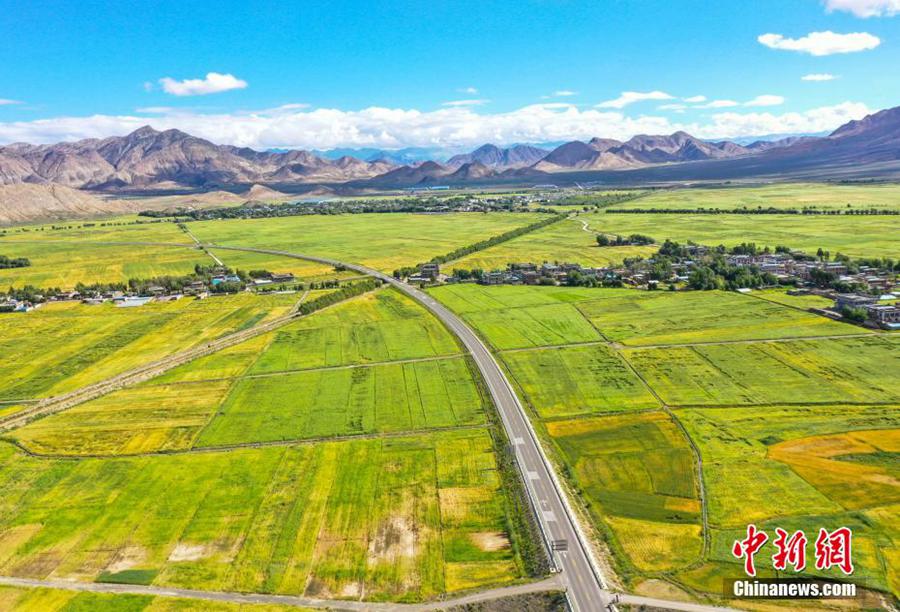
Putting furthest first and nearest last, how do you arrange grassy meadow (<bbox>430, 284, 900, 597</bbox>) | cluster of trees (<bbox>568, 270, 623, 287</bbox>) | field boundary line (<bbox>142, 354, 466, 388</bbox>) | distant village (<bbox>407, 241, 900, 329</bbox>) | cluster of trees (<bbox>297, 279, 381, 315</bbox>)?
cluster of trees (<bbox>568, 270, 623, 287</bbox>) → cluster of trees (<bbox>297, 279, 381, 315</bbox>) → distant village (<bbox>407, 241, 900, 329</bbox>) → field boundary line (<bbox>142, 354, 466, 388</bbox>) → grassy meadow (<bbox>430, 284, 900, 597</bbox>)

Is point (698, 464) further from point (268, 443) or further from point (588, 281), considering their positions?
point (588, 281)

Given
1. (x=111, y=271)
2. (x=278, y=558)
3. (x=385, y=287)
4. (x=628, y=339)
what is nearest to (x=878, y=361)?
(x=628, y=339)

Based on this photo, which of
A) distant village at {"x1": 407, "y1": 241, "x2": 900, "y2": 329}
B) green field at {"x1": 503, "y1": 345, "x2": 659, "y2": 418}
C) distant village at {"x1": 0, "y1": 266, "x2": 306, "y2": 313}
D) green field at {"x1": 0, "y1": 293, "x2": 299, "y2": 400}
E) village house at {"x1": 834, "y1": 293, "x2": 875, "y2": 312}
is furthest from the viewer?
distant village at {"x1": 0, "y1": 266, "x2": 306, "y2": 313}

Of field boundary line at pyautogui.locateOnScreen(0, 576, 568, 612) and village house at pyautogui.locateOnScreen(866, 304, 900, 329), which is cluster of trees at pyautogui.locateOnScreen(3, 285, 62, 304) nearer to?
field boundary line at pyautogui.locateOnScreen(0, 576, 568, 612)

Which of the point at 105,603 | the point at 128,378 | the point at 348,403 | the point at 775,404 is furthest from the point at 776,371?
the point at 128,378

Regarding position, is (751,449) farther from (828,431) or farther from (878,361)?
(878,361)

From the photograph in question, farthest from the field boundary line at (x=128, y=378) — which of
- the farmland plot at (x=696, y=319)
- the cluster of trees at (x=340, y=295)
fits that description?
the farmland plot at (x=696, y=319)

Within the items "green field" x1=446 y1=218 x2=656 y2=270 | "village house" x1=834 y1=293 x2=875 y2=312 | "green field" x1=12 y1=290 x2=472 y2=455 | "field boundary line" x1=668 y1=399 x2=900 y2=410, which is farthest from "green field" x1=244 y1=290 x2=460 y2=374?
"village house" x1=834 y1=293 x2=875 y2=312
